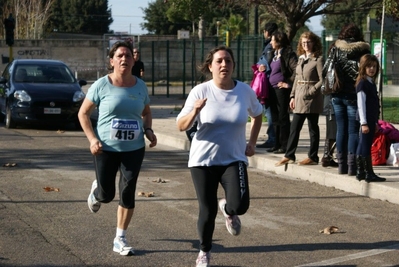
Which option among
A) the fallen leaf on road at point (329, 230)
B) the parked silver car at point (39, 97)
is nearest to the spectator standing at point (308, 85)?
the fallen leaf on road at point (329, 230)

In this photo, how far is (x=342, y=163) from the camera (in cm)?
1102

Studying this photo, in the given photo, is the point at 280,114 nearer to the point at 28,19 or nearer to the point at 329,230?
the point at 329,230

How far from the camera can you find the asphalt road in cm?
727

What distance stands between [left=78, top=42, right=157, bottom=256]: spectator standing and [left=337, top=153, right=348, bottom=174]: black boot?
4.17 metres

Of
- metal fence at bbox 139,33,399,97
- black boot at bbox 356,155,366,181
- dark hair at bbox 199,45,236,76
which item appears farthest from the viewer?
metal fence at bbox 139,33,399,97

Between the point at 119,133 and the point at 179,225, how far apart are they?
1699mm

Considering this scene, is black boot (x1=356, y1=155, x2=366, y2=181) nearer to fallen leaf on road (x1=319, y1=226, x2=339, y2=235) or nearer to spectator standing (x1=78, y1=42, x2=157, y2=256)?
fallen leaf on road (x1=319, y1=226, x2=339, y2=235)

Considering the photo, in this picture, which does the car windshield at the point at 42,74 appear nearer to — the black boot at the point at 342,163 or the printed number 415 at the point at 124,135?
the black boot at the point at 342,163

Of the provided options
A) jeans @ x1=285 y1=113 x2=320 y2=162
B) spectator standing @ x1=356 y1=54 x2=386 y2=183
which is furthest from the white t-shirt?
jeans @ x1=285 y1=113 x2=320 y2=162

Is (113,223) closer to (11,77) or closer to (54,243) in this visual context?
(54,243)

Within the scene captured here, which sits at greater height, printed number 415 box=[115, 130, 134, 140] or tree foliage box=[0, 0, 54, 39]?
tree foliage box=[0, 0, 54, 39]

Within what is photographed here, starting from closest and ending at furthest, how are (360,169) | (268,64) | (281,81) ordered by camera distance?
(360,169)
(281,81)
(268,64)

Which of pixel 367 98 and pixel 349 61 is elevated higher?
pixel 349 61

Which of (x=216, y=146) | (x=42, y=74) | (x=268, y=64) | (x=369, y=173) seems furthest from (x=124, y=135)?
(x=42, y=74)
